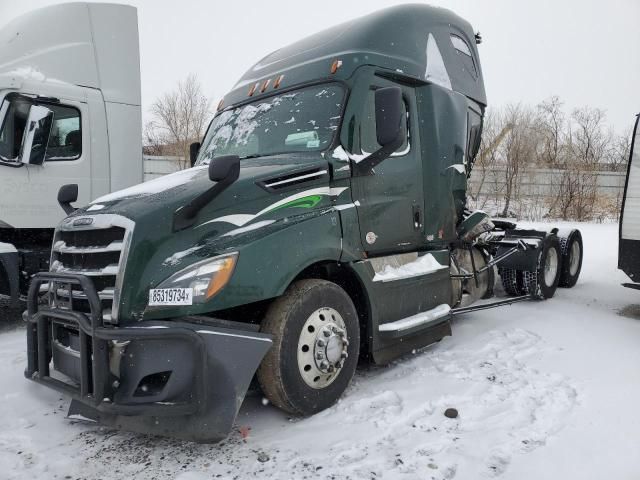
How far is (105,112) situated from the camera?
22.9ft

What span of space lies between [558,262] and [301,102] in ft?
18.4

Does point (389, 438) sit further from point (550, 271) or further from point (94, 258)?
point (550, 271)

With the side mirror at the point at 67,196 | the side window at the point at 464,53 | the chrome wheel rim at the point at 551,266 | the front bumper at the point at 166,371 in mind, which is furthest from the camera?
the chrome wheel rim at the point at 551,266

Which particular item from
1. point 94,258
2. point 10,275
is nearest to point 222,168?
point 94,258

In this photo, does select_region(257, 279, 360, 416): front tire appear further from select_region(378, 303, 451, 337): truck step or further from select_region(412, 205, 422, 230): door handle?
select_region(412, 205, 422, 230): door handle

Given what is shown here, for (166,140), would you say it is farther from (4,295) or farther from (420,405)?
(420,405)

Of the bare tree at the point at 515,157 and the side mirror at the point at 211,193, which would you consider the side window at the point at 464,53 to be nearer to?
the side mirror at the point at 211,193

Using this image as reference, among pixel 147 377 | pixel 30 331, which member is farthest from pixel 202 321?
pixel 30 331

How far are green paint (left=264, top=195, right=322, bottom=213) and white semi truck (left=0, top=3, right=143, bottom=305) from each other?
436 centimetres

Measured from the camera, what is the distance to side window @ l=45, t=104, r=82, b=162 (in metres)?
6.53

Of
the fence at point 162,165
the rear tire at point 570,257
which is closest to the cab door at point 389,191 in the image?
the rear tire at point 570,257

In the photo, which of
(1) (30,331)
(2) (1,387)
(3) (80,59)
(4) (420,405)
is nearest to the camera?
(1) (30,331)

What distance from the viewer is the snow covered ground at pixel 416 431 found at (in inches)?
109

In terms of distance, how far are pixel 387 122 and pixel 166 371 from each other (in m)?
2.43
